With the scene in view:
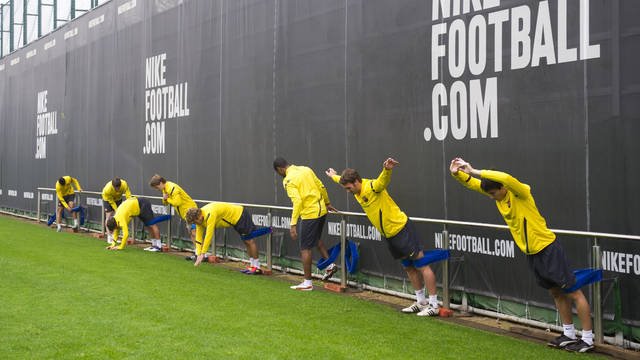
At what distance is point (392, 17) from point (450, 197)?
2204 millimetres

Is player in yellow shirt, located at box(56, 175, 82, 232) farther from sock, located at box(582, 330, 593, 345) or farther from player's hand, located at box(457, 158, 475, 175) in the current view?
sock, located at box(582, 330, 593, 345)

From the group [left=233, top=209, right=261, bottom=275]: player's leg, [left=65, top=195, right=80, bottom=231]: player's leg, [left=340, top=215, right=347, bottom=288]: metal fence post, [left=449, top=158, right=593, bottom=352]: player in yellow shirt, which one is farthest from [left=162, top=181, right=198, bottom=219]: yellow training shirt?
[left=449, top=158, right=593, bottom=352]: player in yellow shirt

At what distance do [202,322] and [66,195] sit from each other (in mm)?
10977

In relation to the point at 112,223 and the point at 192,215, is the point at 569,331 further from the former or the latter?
the point at 112,223

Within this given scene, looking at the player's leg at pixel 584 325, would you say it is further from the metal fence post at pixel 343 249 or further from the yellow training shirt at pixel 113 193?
the yellow training shirt at pixel 113 193

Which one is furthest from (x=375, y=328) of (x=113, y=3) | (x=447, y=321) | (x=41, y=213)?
(x=41, y=213)

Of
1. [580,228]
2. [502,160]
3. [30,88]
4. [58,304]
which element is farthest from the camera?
[30,88]

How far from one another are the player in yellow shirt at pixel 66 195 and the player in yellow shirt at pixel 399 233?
34.5ft

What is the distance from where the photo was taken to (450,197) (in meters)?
7.67

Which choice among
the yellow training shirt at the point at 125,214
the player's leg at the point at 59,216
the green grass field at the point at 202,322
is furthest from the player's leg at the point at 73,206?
the green grass field at the point at 202,322

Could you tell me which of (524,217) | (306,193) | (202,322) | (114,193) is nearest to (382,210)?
(306,193)

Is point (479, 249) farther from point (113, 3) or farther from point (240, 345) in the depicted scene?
point (113, 3)

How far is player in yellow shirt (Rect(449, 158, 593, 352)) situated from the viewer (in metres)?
5.78

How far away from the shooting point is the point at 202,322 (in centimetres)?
680
